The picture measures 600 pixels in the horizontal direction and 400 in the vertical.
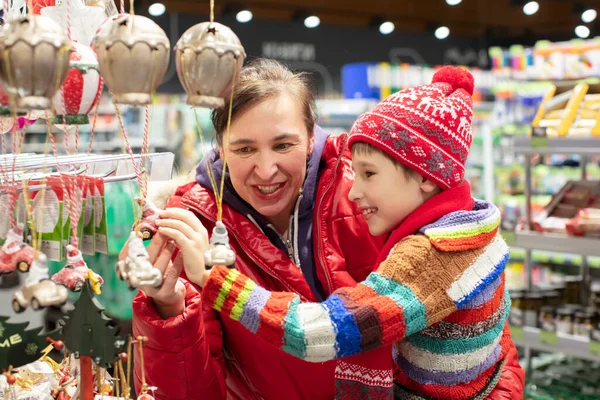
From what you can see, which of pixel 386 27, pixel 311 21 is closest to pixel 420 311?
pixel 311 21

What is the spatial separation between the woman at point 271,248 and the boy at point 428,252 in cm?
11

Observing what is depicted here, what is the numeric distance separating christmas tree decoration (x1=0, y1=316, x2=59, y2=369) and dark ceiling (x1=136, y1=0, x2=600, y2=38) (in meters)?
8.69

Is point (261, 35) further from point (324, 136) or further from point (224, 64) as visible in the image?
point (224, 64)

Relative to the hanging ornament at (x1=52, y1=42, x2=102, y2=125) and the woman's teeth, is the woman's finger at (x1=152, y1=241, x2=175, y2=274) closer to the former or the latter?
the hanging ornament at (x1=52, y1=42, x2=102, y2=125)

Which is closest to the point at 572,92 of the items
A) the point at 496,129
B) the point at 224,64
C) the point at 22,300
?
the point at 496,129

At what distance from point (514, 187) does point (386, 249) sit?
14.2ft

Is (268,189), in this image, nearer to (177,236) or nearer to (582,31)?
(177,236)

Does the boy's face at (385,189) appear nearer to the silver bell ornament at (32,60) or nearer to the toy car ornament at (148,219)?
the toy car ornament at (148,219)

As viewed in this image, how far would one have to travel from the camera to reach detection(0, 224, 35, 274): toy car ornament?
0.95 metres

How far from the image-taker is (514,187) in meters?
5.47

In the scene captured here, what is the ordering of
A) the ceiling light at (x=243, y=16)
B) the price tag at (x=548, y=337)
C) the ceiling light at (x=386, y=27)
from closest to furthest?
the price tag at (x=548, y=337) → the ceiling light at (x=243, y=16) → the ceiling light at (x=386, y=27)

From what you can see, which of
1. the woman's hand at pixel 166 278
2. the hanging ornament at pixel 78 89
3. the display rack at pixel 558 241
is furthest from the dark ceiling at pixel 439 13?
the hanging ornament at pixel 78 89

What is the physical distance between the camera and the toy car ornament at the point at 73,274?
0.97m

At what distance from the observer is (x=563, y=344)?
9.82 ft
